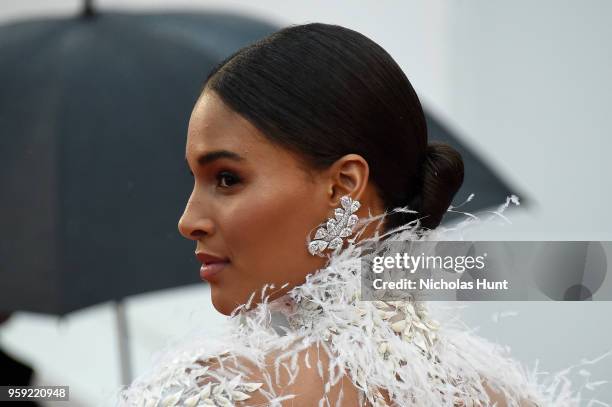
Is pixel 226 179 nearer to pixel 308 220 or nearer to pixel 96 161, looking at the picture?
pixel 308 220

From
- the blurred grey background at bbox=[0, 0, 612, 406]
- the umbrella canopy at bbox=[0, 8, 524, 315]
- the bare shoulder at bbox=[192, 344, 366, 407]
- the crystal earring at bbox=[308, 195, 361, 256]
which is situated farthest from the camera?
the blurred grey background at bbox=[0, 0, 612, 406]

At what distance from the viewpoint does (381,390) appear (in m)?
1.33

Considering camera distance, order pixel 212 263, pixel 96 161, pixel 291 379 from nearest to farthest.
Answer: pixel 291 379
pixel 212 263
pixel 96 161

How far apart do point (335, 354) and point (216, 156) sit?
29 centimetres

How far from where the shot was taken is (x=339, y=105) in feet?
4.44

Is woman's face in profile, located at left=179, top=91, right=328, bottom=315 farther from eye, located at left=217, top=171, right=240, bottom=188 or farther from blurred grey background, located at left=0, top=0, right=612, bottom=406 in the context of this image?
blurred grey background, located at left=0, top=0, right=612, bottom=406

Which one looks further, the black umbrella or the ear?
the black umbrella

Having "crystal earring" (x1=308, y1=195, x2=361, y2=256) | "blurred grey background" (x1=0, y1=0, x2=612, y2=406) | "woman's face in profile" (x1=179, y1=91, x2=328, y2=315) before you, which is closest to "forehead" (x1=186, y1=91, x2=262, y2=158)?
"woman's face in profile" (x1=179, y1=91, x2=328, y2=315)

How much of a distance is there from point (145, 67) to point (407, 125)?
62.4 inches

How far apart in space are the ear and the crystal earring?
10 millimetres

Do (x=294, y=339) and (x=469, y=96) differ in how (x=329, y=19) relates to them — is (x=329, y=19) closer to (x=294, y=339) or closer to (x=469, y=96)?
(x=469, y=96)

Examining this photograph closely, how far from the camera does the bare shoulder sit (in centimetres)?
126

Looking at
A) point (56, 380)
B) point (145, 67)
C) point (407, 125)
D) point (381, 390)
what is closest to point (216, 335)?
point (381, 390)

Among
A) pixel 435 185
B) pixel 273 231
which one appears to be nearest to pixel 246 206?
pixel 273 231
